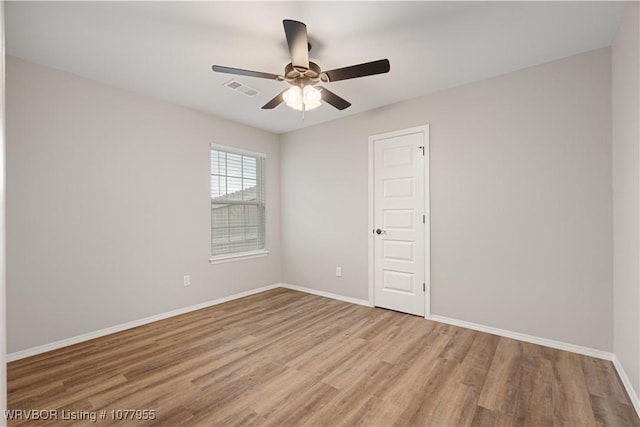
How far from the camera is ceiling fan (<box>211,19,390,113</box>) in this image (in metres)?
1.85

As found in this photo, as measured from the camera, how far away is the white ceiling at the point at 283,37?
192 centimetres

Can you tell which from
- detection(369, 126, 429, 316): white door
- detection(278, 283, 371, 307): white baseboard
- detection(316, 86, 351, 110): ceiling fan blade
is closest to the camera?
detection(316, 86, 351, 110): ceiling fan blade

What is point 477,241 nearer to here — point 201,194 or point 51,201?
point 201,194

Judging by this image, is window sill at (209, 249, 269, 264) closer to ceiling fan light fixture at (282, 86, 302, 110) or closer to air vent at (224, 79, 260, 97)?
air vent at (224, 79, 260, 97)

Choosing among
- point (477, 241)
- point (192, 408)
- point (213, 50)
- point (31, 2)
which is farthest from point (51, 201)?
point (477, 241)

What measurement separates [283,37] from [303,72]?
1.16ft

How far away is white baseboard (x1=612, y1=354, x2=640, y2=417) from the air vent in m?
3.92

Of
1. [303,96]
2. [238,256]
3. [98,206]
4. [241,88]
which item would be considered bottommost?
[238,256]

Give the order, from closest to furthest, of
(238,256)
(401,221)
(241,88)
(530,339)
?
1. (530,339)
2. (241,88)
3. (401,221)
4. (238,256)

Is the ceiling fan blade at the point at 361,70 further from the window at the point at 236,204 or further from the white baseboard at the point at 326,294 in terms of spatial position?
the white baseboard at the point at 326,294

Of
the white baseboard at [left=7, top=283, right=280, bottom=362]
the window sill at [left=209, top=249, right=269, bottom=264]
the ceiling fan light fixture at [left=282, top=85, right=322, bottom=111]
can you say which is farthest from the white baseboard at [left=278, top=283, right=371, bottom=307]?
the ceiling fan light fixture at [left=282, top=85, right=322, bottom=111]

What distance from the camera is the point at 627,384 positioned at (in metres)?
1.96

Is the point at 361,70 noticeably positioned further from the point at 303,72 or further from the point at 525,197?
the point at 525,197

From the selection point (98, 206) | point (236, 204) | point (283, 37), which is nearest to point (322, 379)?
point (283, 37)
